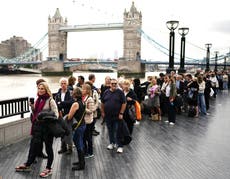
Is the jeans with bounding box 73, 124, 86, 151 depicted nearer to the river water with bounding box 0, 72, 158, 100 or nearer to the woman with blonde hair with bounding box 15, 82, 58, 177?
the woman with blonde hair with bounding box 15, 82, 58, 177

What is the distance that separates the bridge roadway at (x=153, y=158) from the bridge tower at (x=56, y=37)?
79094mm

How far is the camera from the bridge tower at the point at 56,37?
85688 millimetres

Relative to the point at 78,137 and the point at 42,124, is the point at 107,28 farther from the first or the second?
the point at 42,124

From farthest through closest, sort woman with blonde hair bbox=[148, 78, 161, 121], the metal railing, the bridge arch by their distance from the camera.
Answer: the bridge arch
woman with blonde hair bbox=[148, 78, 161, 121]
the metal railing

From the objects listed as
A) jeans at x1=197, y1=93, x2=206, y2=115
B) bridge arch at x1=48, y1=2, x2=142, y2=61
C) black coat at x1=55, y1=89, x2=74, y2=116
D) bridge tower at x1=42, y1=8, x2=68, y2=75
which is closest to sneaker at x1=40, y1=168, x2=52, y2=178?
black coat at x1=55, y1=89, x2=74, y2=116

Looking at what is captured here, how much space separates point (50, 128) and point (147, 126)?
12.8ft

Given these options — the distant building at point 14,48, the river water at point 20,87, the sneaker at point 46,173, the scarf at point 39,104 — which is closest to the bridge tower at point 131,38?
the river water at point 20,87

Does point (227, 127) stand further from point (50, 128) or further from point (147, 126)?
point (50, 128)

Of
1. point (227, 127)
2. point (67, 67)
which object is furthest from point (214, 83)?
point (67, 67)

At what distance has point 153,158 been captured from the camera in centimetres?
495

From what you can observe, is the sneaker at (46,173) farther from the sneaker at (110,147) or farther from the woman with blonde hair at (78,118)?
the sneaker at (110,147)

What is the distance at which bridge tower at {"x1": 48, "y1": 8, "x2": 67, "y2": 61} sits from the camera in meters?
85.7

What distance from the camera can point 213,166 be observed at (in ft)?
15.1

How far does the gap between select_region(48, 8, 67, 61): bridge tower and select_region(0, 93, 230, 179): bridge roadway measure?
79094 mm
